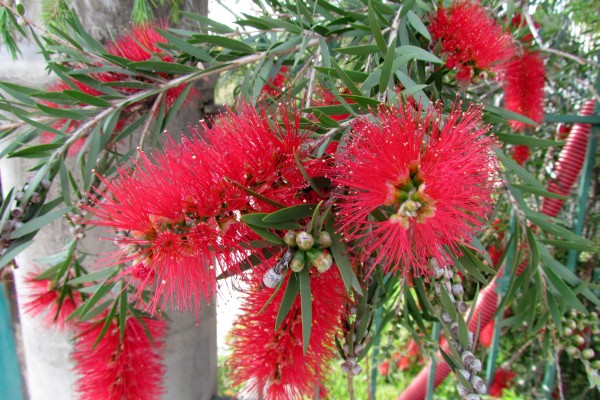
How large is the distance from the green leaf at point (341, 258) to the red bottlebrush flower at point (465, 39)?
0.32 meters

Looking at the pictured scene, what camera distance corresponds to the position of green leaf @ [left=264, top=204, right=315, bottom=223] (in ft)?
0.95

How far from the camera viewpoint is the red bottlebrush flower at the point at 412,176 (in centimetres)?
30

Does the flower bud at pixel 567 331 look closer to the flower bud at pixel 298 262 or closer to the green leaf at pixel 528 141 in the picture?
the green leaf at pixel 528 141

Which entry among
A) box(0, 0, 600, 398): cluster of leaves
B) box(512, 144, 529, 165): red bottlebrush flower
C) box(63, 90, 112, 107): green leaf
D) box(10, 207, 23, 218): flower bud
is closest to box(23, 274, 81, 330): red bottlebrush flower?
box(0, 0, 600, 398): cluster of leaves

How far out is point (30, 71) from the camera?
24.8 inches

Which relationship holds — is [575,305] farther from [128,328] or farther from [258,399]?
[128,328]

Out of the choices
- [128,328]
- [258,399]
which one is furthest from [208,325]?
[258,399]

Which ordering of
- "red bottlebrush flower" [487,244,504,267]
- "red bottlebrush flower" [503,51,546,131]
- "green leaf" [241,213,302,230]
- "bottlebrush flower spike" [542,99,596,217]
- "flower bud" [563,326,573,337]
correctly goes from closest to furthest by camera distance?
"green leaf" [241,213,302,230]
"flower bud" [563,326,573,337]
"red bottlebrush flower" [503,51,546,131]
"bottlebrush flower spike" [542,99,596,217]
"red bottlebrush flower" [487,244,504,267]

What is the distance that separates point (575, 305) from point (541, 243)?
0.09 metres

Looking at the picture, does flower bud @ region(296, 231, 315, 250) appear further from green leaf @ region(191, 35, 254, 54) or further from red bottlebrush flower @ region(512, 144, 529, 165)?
red bottlebrush flower @ region(512, 144, 529, 165)

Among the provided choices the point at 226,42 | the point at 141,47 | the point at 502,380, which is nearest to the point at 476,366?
the point at 226,42

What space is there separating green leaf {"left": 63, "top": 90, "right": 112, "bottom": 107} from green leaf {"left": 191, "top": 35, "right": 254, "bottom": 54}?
5.3 inches

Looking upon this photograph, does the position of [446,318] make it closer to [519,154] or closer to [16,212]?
[16,212]

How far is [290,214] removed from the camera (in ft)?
1.00
